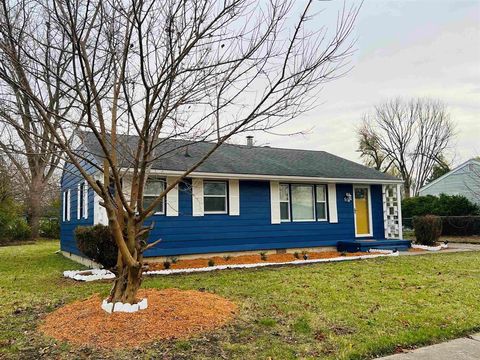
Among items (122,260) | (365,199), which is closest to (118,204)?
(122,260)

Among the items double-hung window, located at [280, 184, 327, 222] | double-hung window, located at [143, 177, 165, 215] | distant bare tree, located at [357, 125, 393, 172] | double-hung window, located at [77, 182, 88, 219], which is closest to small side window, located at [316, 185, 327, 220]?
double-hung window, located at [280, 184, 327, 222]

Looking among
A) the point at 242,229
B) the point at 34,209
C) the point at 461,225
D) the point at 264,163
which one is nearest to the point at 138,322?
the point at 242,229

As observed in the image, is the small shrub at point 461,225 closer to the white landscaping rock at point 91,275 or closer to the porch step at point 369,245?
the porch step at point 369,245

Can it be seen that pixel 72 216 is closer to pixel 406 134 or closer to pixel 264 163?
pixel 264 163

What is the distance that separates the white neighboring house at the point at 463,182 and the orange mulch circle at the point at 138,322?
878 inches

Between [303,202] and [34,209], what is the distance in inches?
699

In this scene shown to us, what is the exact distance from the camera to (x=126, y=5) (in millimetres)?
4617

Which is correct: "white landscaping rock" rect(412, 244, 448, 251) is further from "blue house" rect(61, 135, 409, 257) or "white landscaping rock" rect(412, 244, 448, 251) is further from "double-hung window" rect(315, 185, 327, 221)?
"double-hung window" rect(315, 185, 327, 221)

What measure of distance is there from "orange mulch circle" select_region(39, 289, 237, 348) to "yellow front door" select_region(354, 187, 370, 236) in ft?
32.3

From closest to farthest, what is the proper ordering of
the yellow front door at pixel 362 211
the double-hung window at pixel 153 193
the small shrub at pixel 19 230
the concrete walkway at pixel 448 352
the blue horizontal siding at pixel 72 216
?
the concrete walkway at pixel 448 352 → the double-hung window at pixel 153 193 → the blue horizontal siding at pixel 72 216 → the yellow front door at pixel 362 211 → the small shrub at pixel 19 230

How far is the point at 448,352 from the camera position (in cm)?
404

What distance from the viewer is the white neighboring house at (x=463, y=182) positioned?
23672mm

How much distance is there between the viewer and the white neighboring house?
23.7 m

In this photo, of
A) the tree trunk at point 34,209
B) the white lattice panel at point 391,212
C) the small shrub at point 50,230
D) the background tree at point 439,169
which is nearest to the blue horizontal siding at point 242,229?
the white lattice panel at point 391,212
